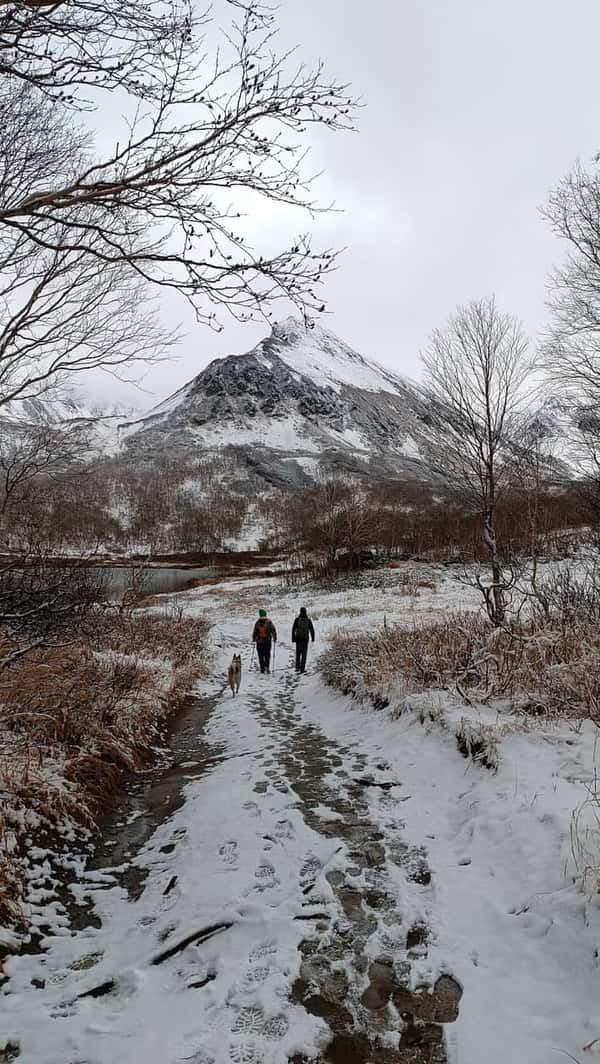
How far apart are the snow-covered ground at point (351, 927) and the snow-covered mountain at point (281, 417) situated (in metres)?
136

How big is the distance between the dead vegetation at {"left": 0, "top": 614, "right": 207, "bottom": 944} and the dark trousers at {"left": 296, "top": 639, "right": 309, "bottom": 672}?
319cm

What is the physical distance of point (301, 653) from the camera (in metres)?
12.4

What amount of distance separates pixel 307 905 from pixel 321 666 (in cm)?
811

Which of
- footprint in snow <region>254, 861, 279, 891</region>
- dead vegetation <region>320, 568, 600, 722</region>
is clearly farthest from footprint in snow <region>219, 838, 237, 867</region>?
dead vegetation <region>320, 568, 600, 722</region>

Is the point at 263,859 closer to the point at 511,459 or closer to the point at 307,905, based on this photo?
the point at 307,905

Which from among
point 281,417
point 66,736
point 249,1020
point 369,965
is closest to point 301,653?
point 66,736

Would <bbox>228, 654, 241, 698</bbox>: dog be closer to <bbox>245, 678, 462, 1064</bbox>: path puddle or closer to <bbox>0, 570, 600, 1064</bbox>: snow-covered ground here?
<bbox>0, 570, 600, 1064</bbox>: snow-covered ground

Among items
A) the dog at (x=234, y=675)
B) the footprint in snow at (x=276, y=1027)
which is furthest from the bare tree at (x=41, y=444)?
the footprint in snow at (x=276, y=1027)

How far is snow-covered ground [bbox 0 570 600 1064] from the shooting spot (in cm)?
238

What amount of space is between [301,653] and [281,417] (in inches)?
6493

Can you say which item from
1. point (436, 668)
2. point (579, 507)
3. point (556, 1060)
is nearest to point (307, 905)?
point (556, 1060)

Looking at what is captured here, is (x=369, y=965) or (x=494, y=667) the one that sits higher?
(x=494, y=667)

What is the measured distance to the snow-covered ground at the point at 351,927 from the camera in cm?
238

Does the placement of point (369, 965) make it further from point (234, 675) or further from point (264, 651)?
point (264, 651)
